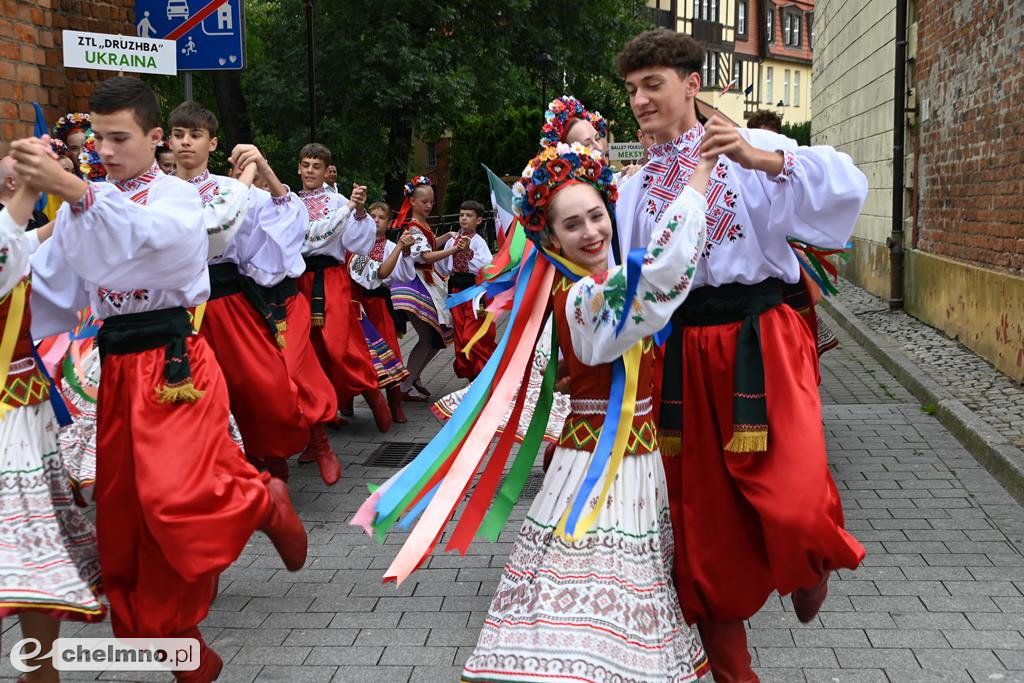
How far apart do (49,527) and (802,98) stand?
6801 cm

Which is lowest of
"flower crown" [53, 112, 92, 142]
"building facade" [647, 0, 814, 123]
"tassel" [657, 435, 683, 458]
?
"tassel" [657, 435, 683, 458]

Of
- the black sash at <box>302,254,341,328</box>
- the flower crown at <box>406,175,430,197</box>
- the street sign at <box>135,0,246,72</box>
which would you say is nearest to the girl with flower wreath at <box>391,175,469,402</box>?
the flower crown at <box>406,175,430,197</box>

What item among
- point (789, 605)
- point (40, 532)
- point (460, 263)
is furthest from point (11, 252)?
point (460, 263)

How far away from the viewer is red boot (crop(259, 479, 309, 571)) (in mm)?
4027

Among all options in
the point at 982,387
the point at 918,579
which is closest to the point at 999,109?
the point at 982,387

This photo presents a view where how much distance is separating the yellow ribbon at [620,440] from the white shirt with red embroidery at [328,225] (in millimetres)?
4598

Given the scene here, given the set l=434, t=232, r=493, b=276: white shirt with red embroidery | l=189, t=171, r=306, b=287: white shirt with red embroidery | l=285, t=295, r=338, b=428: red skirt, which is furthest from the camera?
l=434, t=232, r=493, b=276: white shirt with red embroidery

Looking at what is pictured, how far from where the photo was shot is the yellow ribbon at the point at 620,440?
3242mm

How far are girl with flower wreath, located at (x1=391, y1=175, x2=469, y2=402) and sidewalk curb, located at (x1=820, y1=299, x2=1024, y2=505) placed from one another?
382 cm

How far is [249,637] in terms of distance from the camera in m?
4.49

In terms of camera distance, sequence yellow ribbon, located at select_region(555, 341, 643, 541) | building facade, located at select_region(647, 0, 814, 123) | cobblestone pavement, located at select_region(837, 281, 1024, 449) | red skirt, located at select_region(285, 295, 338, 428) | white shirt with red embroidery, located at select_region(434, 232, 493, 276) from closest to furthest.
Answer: yellow ribbon, located at select_region(555, 341, 643, 541)
red skirt, located at select_region(285, 295, 338, 428)
cobblestone pavement, located at select_region(837, 281, 1024, 449)
white shirt with red embroidery, located at select_region(434, 232, 493, 276)
building facade, located at select_region(647, 0, 814, 123)

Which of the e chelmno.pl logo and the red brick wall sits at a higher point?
the red brick wall

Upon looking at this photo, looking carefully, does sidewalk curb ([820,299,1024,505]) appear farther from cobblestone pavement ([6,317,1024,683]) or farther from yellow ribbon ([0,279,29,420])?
yellow ribbon ([0,279,29,420])

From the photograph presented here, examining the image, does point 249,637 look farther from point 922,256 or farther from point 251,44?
point 251,44
